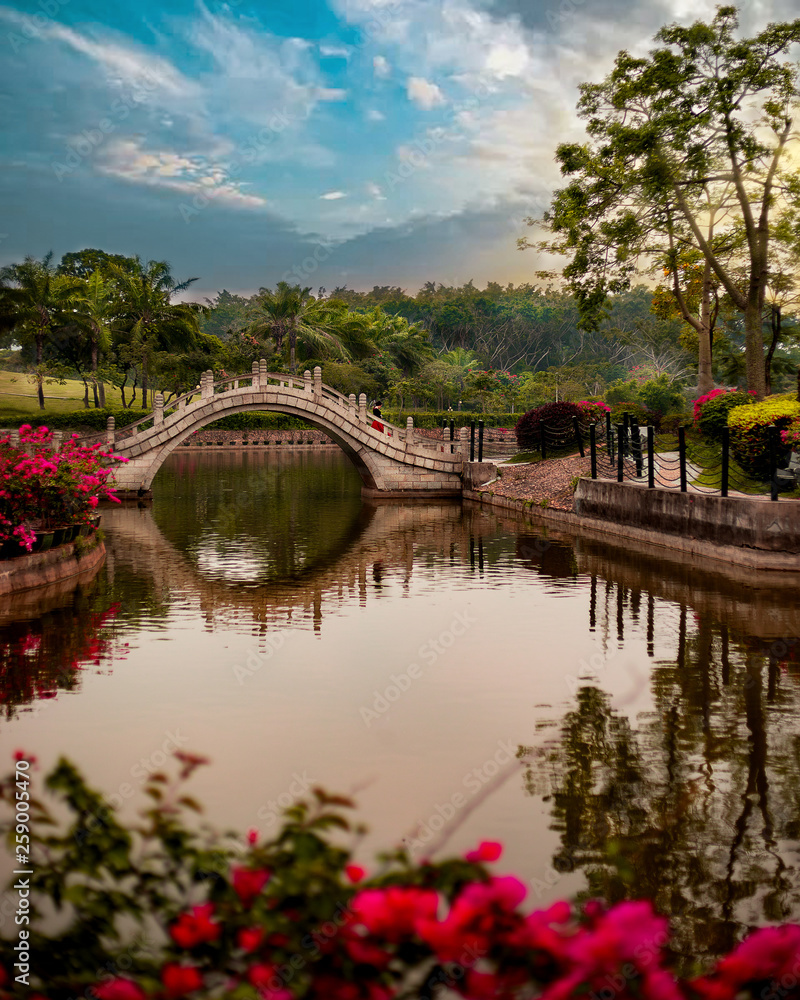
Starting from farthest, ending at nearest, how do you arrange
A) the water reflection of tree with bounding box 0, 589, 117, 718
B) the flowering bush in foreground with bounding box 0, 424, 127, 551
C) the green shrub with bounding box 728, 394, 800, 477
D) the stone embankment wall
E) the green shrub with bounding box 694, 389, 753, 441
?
the stone embankment wall
the green shrub with bounding box 694, 389, 753, 441
the green shrub with bounding box 728, 394, 800, 477
the flowering bush in foreground with bounding box 0, 424, 127, 551
the water reflection of tree with bounding box 0, 589, 117, 718

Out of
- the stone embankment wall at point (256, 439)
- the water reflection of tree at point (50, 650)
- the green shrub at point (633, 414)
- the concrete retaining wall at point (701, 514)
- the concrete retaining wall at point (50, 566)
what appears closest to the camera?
the water reflection of tree at point (50, 650)

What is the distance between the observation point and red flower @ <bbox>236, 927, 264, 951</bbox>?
231cm

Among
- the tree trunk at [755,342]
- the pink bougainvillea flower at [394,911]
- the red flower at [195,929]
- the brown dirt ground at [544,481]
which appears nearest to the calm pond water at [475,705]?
the pink bougainvillea flower at [394,911]

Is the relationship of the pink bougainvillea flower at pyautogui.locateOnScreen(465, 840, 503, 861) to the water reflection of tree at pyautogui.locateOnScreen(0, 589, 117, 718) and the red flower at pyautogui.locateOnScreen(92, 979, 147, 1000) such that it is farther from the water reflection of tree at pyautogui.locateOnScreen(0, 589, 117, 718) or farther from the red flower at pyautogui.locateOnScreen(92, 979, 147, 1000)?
the water reflection of tree at pyautogui.locateOnScreen(0, 589, 117, 718)

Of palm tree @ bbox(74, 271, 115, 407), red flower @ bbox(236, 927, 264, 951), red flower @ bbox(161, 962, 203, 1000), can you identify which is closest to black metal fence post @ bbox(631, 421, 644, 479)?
red flower @ bbox(236, 927, 264, 951)

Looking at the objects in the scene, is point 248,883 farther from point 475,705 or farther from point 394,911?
point 475,705

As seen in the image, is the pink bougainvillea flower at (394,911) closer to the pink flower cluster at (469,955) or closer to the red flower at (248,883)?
the pink flower cluster at (469,955)

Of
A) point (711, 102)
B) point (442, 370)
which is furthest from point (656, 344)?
point (711, 102)

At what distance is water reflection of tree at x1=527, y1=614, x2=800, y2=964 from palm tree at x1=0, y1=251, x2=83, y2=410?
145 feet

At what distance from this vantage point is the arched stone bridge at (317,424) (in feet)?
85.6

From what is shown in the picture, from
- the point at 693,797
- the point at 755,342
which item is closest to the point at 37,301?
the point at 755,342

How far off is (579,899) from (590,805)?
1226 mm

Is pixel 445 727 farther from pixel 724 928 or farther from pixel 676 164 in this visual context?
pixel 676 164

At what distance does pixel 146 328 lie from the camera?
164ft
